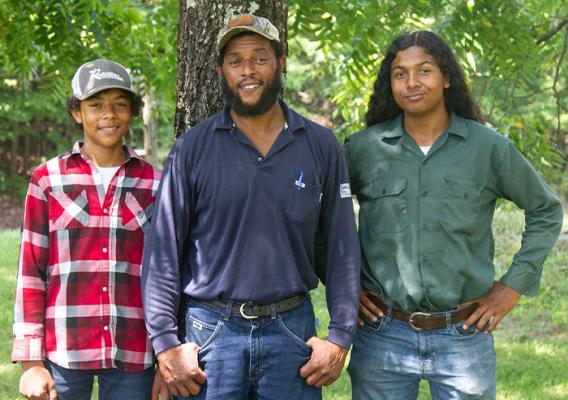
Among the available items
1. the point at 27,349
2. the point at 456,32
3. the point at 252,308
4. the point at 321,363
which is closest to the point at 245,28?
the point at 252,308

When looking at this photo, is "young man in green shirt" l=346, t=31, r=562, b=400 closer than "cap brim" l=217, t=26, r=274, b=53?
No

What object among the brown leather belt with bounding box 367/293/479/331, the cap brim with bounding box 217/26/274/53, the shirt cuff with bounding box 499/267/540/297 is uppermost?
the cap brim with bounding box 217/26/274/53

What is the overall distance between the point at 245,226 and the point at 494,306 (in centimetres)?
114

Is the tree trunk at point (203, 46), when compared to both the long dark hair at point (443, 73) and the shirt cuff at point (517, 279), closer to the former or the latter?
the long dark hair at point (443, 73)

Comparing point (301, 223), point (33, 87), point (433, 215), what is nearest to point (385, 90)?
point (433, 215)

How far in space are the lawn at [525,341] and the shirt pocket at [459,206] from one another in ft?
7.25

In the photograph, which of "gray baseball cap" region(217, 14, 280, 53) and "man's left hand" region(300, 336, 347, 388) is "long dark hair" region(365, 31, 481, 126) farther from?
"man's left hand" region(300, 336, 347, 388)

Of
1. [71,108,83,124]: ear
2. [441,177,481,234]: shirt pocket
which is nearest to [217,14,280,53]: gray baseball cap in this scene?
[71,108,83,124]: ear

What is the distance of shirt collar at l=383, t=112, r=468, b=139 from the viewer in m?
3.30

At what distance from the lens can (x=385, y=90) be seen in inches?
138

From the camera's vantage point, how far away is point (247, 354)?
2.95 m

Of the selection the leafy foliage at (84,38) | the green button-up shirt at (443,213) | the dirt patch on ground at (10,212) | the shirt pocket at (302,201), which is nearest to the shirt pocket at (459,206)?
the green button-up shirt at (443,213)

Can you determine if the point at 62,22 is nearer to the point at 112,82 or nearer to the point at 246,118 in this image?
the point at 112,82

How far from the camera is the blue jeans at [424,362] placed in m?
3.19
